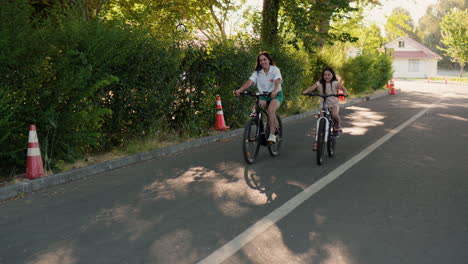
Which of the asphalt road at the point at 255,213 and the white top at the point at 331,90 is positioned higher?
the white top at the point at 331,90

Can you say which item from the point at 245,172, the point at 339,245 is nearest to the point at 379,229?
the point at 339,245

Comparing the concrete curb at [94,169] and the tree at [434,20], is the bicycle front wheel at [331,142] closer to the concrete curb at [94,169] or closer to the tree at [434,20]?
the concrete curb at [94,169]

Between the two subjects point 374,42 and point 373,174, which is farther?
point 374,42

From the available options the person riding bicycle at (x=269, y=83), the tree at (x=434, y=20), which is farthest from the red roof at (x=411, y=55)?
the person riding bicycle at (x=269, y=83)

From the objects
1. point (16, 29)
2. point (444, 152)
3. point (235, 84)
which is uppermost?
point (16, 29)

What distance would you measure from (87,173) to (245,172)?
2.45 metres

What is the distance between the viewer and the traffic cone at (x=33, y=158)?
675cm

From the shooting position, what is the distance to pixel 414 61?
7950 cm

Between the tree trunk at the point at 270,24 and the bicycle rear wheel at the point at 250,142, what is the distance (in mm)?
8601

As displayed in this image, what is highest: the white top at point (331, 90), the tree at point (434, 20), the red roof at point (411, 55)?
the tree at point (434, 20)

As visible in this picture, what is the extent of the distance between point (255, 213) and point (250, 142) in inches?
118

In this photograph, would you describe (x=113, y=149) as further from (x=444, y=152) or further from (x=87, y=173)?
(x=444, y=152)

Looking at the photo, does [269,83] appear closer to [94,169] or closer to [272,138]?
[272,138]

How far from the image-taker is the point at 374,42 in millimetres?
39000
